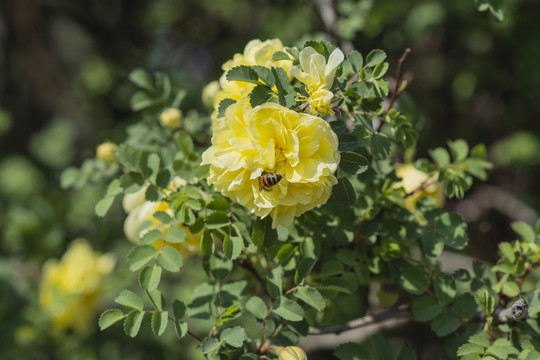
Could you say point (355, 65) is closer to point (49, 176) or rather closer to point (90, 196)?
point (90, 196)

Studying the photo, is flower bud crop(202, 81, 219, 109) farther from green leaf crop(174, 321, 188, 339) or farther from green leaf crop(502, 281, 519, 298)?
green leaf crop(502, 281, 519, 298)

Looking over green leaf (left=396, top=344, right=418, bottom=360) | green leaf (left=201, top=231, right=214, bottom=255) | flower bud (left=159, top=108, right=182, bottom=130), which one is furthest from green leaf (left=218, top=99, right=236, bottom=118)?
green leaf (left=396, top=344, right=418, bottom=360)

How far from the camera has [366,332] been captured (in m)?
1.46

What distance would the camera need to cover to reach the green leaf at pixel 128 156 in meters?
0.98

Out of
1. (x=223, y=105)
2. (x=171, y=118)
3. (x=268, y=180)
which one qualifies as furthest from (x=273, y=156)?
(x=171, y=118)

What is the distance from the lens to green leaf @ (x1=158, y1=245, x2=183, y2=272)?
89 centimetres

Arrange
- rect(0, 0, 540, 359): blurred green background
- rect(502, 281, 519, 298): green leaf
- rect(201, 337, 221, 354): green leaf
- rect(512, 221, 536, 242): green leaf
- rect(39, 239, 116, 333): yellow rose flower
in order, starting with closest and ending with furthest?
rect(201, 337, 221, 354): green leaf, rect(502, 281, 519, 298): green leaf, rect(512, 221, 536, 242): green leaf, rect(39, 239, 116, 333): yellow rose flower, rect(0, 0, 540, 359): blurred green background

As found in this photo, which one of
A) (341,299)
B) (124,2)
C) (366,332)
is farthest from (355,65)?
(124,2)

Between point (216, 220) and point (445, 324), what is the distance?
0.47m

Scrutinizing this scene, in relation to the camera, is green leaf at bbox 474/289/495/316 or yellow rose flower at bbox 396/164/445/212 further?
yellow rose flower at bbox 396/164/445/212

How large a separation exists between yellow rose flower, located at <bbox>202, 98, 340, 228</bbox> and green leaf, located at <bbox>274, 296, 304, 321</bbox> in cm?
17

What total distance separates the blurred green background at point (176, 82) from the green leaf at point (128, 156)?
618 mm

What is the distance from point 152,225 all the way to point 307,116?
0.41 m

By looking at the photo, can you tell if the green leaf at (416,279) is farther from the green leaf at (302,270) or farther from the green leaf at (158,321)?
the green leaf at (158,321)
